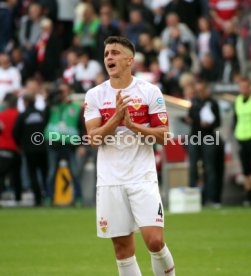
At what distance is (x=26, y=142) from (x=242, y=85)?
473 centimetres

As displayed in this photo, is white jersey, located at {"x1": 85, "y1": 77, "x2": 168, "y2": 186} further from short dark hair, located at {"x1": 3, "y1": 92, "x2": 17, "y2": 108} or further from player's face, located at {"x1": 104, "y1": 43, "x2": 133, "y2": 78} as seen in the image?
short dark hair, located at {"x1": 3, "y1": 92, "x2": 17, "y2": 108}

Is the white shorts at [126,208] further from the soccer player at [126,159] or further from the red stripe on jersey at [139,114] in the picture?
the red stripe on jersey at [139,114]

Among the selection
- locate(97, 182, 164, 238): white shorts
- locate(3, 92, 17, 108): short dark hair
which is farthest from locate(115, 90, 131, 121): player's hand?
locate(3, 92, 17, 108): short dark hair

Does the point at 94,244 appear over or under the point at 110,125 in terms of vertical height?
under

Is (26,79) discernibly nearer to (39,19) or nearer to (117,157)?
(39,19)

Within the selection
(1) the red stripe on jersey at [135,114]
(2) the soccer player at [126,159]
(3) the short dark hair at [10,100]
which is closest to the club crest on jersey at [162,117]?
(2) the soccer player at [126,159]

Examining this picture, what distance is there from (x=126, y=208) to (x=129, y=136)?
0.64 m

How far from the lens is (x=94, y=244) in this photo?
1466 centimetres

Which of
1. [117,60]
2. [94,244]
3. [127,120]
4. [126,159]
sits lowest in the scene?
[94,244]

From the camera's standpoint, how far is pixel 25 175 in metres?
23.8

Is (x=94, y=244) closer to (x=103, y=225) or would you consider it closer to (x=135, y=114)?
(x=103, y=225)

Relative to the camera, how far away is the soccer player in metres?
9.30

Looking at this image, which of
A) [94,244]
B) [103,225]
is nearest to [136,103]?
[103,225]

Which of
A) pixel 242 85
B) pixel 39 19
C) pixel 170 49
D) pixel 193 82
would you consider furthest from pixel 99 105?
pixel 39 19
